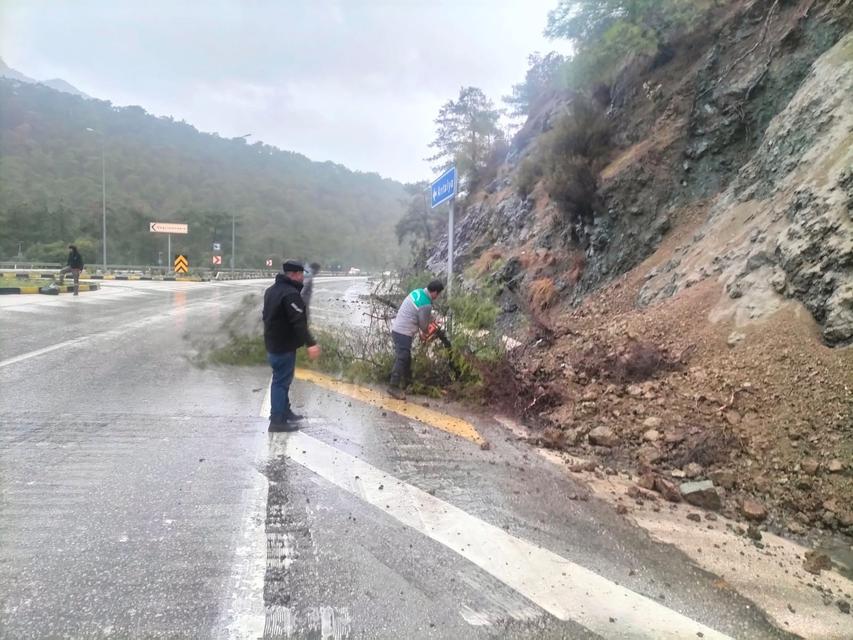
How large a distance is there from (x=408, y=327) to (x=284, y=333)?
1758 millimetres

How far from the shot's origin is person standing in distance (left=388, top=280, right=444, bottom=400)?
646 centimetres

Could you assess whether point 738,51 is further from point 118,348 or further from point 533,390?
point 118,348

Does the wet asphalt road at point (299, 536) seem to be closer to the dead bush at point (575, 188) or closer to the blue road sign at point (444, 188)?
the blue road sign at point (444, 188)

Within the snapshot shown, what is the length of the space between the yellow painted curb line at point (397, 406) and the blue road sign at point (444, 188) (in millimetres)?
2987

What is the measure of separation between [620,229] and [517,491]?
9.01 metres

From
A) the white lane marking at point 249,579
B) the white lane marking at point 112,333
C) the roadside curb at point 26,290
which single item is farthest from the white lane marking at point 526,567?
the roadside curb at point 26,290

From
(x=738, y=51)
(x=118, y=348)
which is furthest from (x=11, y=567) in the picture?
(x=738, y=51)

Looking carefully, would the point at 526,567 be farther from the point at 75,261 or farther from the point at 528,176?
the point at 75,261

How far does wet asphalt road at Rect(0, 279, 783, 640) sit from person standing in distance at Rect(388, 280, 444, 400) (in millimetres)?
1021

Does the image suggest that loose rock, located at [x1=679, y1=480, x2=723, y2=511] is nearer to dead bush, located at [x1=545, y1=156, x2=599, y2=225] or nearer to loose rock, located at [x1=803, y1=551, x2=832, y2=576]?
loose rock, located at [x1=803, y1=551, x2=832, y2=576]

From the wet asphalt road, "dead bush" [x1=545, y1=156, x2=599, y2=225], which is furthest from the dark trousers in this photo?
"dead bush" [x1=545, y1=156, x2=599, y2=225]

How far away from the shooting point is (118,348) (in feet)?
28.9

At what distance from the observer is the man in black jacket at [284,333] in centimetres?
516

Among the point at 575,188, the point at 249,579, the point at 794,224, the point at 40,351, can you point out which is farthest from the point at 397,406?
the point at 575,188
